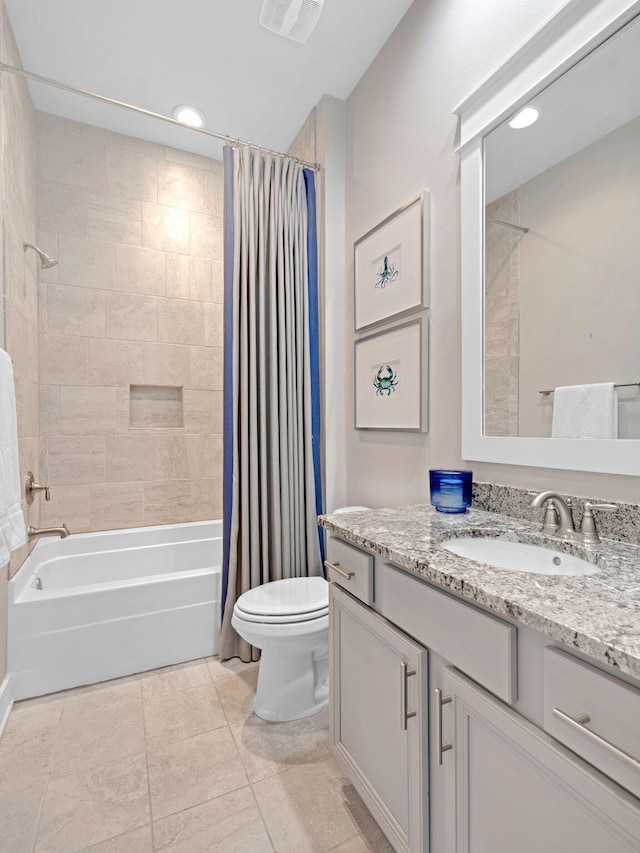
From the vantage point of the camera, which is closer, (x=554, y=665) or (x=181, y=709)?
(x=554, y=665)

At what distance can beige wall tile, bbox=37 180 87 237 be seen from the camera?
7.93 ft

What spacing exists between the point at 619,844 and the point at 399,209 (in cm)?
189

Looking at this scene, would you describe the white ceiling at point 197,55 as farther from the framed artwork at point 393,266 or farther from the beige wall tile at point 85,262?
the framed artwork at point 393,266

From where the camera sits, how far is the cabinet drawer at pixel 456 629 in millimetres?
709

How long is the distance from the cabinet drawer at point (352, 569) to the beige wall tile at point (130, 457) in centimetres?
176

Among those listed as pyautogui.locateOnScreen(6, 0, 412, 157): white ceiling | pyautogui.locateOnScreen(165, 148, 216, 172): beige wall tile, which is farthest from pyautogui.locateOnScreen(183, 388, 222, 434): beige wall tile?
pyautogui.locateOnScreen(6, 0, 412, 157): white ceiling

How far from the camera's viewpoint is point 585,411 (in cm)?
109

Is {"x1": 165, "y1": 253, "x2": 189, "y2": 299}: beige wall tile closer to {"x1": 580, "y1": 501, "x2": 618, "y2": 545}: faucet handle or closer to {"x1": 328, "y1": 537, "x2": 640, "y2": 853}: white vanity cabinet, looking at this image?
{"x1": 328, "y1": 537, "x2": 640, "y2": 853}: white vanity cabinet

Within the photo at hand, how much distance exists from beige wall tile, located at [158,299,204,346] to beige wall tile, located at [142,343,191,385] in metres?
0.06

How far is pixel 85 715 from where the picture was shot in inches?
65.3

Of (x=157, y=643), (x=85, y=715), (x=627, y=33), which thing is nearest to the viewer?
(x=627, y=33)

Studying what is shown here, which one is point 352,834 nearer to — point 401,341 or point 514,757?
point 514,757

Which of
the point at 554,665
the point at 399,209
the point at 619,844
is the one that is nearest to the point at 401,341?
the point at 399,209

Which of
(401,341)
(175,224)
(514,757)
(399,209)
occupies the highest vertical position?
(175,224)
